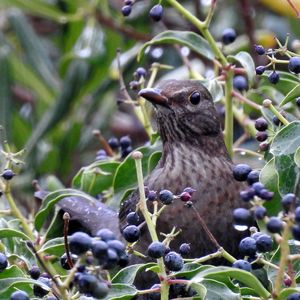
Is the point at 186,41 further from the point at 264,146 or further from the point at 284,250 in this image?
the point at 284,250

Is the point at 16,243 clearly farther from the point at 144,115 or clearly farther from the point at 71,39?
the point at 71,39

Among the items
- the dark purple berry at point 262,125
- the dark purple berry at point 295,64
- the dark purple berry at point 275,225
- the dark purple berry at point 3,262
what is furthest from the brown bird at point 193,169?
the dark purple berry at point 275,225

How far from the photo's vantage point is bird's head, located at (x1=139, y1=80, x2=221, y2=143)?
3.72 meters

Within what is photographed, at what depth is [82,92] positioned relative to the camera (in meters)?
5.29

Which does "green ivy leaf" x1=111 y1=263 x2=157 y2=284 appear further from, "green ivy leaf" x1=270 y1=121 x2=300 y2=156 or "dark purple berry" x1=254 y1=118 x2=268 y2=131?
"dark purple berry" x1=254 y1=118 x2=268 y2=131

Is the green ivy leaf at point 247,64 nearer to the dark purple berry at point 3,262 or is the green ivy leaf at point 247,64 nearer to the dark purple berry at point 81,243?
the dark purple berry at point 3,262

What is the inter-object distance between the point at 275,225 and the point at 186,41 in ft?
4.68

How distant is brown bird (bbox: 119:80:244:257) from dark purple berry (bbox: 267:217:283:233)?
4.49ft

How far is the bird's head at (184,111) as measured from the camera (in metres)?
3.72

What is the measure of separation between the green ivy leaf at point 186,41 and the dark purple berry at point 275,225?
53.7 inches

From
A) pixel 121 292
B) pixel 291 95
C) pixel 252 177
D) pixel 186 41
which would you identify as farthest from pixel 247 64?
pixel 121 292

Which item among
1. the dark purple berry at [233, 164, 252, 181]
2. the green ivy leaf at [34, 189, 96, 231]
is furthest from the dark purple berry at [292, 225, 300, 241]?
the green ivy leaf at [34, 189, 96, 231]

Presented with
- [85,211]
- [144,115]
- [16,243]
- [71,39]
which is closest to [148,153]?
[144,115]

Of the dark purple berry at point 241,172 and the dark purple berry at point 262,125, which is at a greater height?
the dark purple berry at point 262,125
